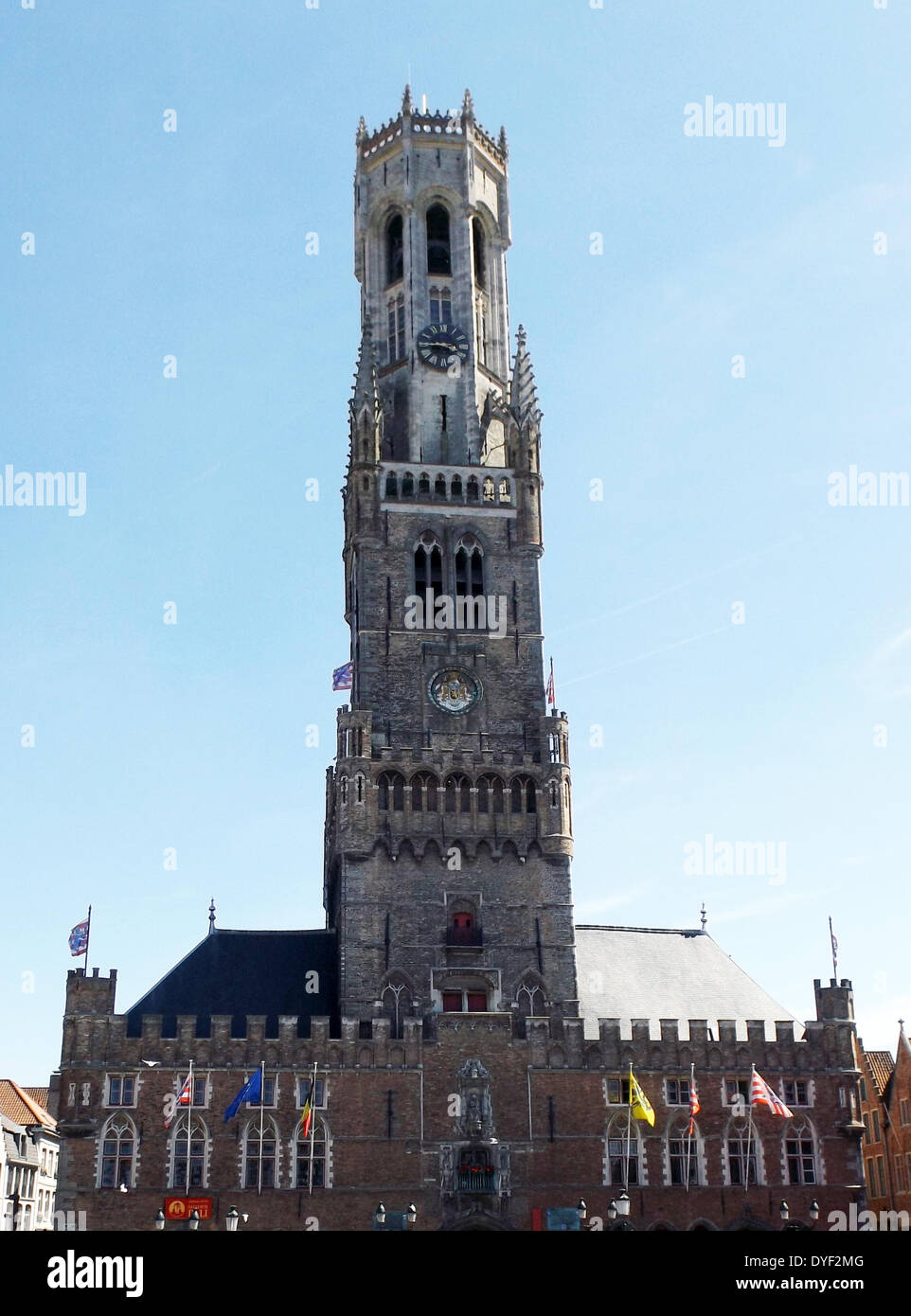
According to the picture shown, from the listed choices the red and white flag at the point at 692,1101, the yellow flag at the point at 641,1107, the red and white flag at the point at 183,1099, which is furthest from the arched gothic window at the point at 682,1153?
the red and white flag at the point at 183,1099

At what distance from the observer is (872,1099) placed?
74375mm

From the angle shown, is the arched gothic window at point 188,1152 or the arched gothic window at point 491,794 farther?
the arched gothic window at point 491,794

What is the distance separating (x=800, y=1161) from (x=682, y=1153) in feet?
16.6

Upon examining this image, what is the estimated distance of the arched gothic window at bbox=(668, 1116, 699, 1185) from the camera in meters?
57.3

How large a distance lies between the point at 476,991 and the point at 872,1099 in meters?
27.0

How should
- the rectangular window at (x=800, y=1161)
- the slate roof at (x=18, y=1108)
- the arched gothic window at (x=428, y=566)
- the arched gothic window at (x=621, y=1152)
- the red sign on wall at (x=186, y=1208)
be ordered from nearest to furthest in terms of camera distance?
the red sign on wall at (x=186, y=1208), the arched gothic window at (x=621, y=1152), the rectangular window at (x=800, y=1161), the arched gothic window at (x=428, y=566), the slate roof at (x=18, y=1108)

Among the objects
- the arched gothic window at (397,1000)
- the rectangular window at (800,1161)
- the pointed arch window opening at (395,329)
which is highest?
the pointed arch window opening at (395,329)

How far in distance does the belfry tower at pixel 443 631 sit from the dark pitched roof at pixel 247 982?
6.59ft

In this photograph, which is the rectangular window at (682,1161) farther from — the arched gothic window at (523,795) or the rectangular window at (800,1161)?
the arched gothic window at (523,795)

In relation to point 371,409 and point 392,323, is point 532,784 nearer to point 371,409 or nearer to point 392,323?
point 371,409

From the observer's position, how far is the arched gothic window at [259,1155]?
55.1 metres

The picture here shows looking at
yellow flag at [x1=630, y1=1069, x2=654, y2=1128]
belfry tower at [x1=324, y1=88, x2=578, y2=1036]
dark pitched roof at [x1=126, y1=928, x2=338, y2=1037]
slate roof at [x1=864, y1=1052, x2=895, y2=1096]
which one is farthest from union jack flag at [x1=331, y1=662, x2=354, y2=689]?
slate roof at [x1=864, y1=1052, x2=895, y2=1096]

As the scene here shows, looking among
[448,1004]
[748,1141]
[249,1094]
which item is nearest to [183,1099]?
[249,1094]
